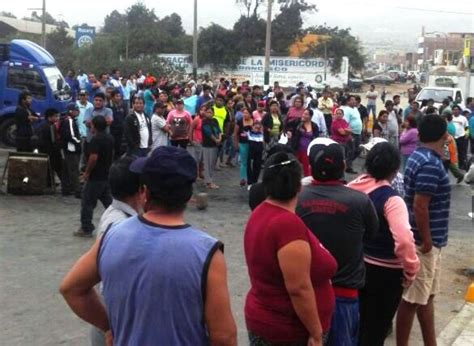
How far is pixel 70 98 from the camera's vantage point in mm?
18266

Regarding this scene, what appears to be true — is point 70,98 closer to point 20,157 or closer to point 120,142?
point 120,142

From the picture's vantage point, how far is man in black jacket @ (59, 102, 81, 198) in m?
11.0

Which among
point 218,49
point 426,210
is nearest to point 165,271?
point 426,210

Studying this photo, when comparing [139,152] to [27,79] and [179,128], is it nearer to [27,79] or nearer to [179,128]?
Result: [179,128]

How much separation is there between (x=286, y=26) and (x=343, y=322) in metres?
52.7

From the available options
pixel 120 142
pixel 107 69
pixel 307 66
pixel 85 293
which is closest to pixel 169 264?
pixel 85 293

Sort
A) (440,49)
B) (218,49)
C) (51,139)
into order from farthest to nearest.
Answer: (440,49) → (218,49) → (51,139)

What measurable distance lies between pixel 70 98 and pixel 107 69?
18.0m

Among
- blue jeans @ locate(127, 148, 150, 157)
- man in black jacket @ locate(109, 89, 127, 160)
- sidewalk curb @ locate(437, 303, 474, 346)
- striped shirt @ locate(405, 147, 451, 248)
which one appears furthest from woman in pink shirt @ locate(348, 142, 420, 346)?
man in black jacket @ locate(109, 89, 127, 160)

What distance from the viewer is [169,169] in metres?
2.51

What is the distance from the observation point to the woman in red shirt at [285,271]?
3.14 meters

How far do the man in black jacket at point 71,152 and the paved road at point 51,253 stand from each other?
307 millimetres

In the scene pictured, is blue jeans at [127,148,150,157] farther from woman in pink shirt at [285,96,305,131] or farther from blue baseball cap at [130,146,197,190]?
blue baseball cap at [130,146,197,190]

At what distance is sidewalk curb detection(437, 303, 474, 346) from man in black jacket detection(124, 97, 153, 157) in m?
6.02
